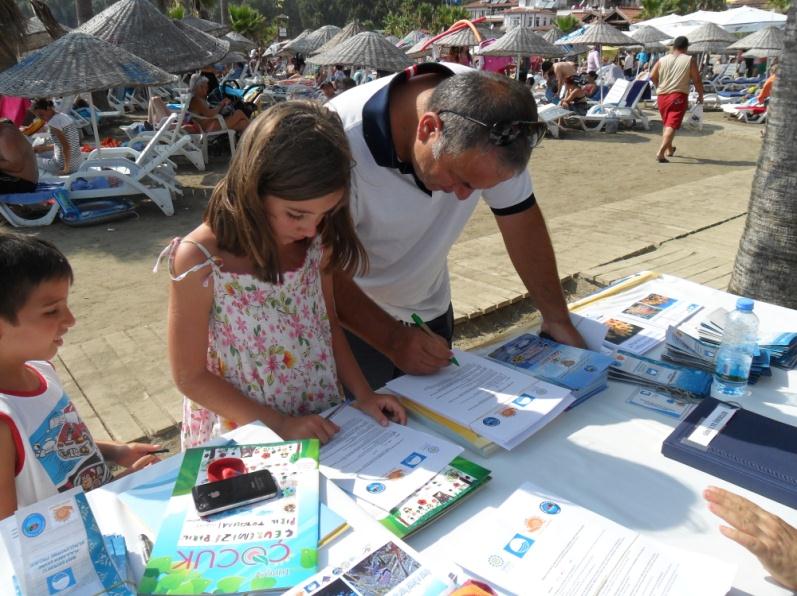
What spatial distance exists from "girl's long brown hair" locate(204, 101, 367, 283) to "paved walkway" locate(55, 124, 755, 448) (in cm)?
163

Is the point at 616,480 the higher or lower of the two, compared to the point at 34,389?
lower

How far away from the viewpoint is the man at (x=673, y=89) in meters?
8.91

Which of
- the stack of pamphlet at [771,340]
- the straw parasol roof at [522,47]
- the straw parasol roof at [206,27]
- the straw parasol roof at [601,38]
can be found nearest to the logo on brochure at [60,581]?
the stack of pamphlet at [771,340]

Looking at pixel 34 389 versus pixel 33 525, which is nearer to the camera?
pixel 33 525

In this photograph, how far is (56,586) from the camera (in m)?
0.86

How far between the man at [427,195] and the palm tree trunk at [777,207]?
1.44m

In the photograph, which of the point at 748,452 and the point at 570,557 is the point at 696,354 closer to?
the point at 748,452

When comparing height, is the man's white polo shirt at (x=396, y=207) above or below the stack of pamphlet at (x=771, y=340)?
above

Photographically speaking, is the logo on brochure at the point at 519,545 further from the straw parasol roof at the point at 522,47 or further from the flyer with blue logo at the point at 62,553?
the straw parasol roof at the point at 522,47

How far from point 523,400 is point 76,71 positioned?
6.42 meters

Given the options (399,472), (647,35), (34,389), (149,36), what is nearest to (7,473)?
(34,389)

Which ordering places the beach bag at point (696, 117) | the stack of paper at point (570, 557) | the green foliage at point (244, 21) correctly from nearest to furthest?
the stack of paper at point (570, 557) < the beach bag at point (696, 117) < the green foliage at point (244, 21)

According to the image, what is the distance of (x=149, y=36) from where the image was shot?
8.35m

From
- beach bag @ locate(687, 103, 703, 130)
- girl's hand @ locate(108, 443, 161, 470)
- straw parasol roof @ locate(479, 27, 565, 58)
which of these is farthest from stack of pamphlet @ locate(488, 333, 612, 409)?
straw parasol roof @ locate(479, 27, 565, 58)
